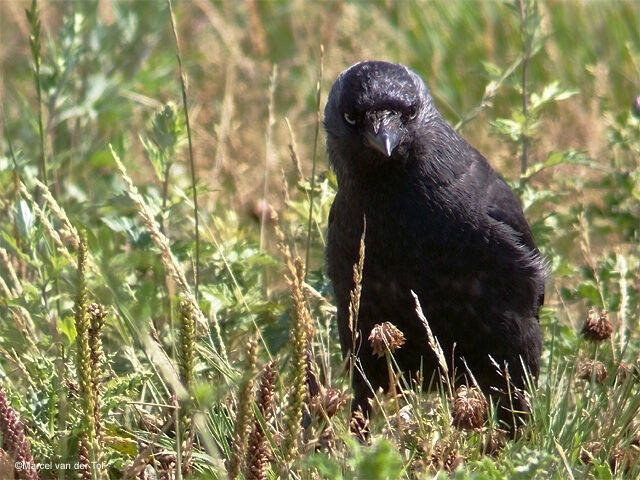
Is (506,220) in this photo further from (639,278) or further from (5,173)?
(5,173)

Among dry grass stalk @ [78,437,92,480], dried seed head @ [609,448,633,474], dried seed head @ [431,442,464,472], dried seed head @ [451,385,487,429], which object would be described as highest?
dried seed head @ [451,385,487,429]

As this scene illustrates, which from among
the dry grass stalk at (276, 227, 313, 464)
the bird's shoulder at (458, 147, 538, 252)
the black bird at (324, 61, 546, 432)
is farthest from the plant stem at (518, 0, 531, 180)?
the dry grass stalk at (276, 227, 313, 464)

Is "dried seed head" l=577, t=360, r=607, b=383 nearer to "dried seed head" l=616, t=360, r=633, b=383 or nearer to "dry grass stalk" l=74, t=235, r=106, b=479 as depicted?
"dried seed head" l=616, t=360, r=633, b=383

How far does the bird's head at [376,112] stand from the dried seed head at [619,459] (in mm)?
1175

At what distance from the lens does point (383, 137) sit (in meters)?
3.57

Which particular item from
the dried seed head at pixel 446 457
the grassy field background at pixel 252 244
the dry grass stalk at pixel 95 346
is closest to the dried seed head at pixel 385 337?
the grassy field background at pixel 252 244

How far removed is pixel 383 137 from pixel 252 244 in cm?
70

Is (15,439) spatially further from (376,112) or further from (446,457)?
(376,112)

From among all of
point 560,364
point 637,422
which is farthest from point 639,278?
point 637,422

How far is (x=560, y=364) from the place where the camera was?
364cm

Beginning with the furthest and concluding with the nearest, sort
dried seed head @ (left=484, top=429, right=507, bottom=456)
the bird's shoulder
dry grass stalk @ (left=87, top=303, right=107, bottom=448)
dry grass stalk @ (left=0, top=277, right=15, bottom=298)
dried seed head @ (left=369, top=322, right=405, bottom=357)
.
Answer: the bird's shoulder, dry grass stalk @ (left=0, top=277, right=15, bottom=298), dried seed head @ (left=484, top=429, right=507, bottom=456), dried seed head @ (left=369, top=322, right=405, bottom=357), dry grass stalk @ (left=87, top=303, right=107, bottom=448)

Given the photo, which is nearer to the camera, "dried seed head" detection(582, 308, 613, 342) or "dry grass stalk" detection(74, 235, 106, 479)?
"dry grass stalk" detection(74, 235, 106, 479)

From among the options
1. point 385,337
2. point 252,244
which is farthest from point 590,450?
point 252,244

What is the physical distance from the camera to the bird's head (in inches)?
144
